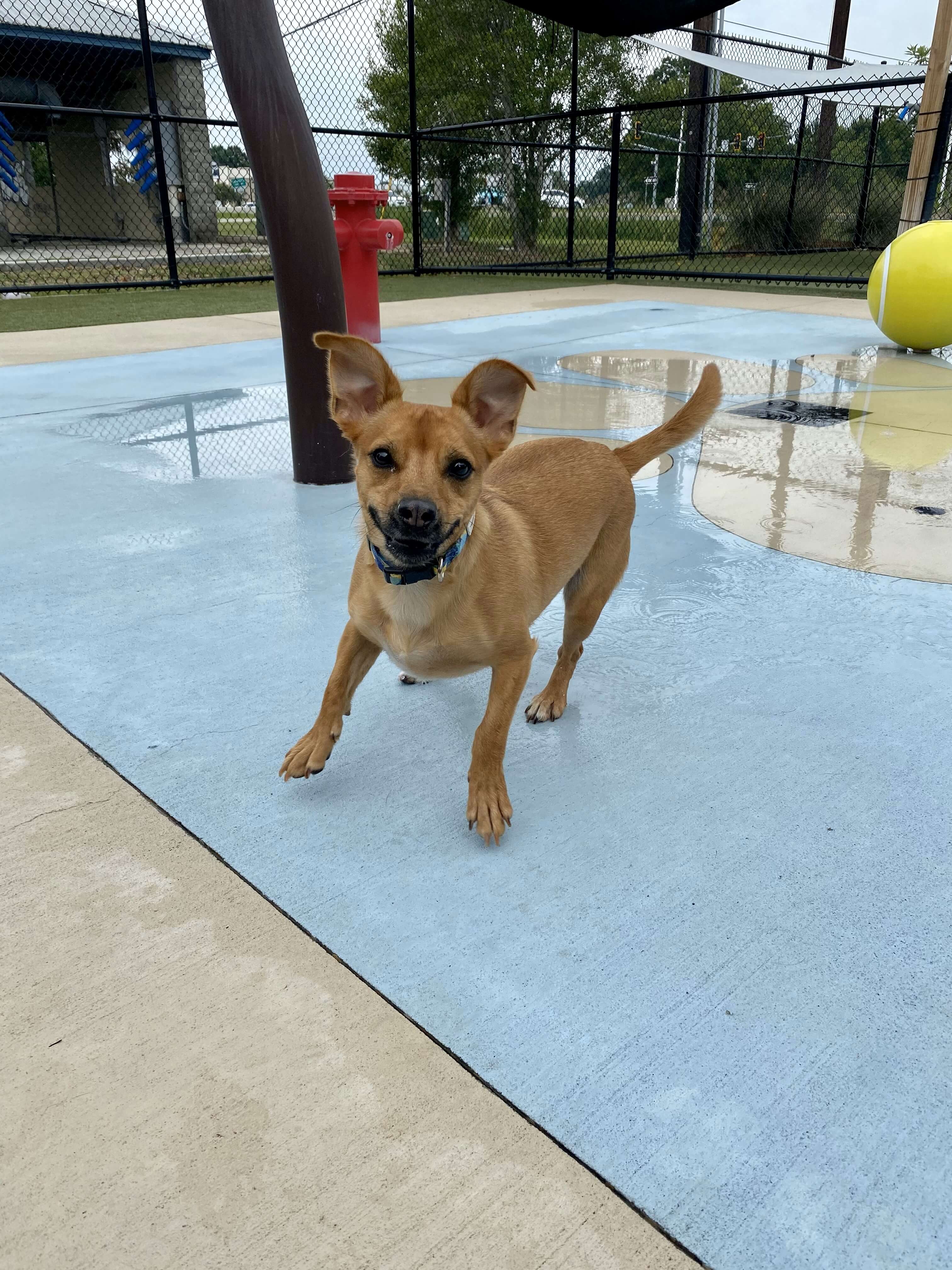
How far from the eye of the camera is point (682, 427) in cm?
275

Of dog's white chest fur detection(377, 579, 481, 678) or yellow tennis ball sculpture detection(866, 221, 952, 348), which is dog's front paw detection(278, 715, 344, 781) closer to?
dog's white chest fur detection(377, 579, 481, 678)

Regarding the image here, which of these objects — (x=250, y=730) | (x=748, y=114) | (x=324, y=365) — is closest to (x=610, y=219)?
(x=748, y=114)

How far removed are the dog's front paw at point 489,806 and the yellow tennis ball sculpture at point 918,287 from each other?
672cm

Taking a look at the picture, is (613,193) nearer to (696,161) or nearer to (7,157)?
(696,161)

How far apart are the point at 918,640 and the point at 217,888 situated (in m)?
2.20

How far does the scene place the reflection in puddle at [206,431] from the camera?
187 inches

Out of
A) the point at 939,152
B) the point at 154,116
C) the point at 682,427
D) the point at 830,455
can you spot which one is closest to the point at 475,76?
the point at 154,116

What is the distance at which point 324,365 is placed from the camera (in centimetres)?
426

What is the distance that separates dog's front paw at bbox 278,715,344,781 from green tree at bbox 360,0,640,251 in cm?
1711

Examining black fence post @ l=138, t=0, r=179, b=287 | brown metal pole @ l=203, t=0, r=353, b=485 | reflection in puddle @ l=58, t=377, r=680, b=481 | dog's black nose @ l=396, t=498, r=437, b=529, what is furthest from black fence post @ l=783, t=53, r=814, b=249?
dog's black nose @ l=396, t=498, r=437, b=529

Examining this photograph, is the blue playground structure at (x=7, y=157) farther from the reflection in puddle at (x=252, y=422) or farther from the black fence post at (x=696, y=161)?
the reflection in puddle at (x=252, y=422)

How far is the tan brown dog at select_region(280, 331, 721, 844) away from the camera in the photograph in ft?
6.57

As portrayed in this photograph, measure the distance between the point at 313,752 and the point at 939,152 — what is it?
11364 mm

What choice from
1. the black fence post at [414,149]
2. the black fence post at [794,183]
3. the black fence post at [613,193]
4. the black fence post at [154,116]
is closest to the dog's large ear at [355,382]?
the black fence post at [154,116]
